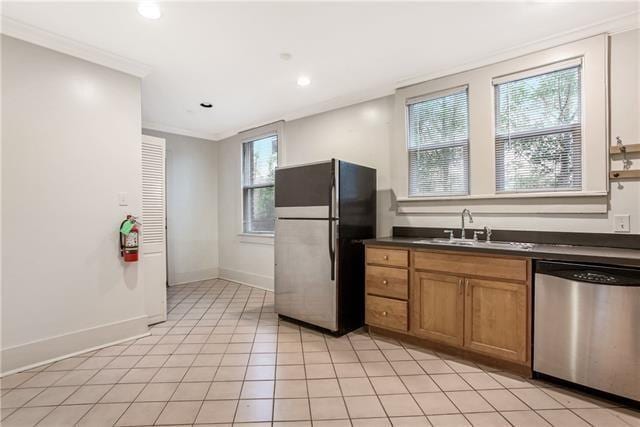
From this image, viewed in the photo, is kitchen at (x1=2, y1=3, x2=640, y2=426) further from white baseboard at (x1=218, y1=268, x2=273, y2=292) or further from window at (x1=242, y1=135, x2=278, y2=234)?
window at (x1=242, y1=135, x2=278, y2=234)

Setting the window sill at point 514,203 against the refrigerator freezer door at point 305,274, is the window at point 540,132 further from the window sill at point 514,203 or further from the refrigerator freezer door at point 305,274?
the refrigerator freezer door at point 305,274

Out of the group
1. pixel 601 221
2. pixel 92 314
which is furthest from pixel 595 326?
pixel 92 314

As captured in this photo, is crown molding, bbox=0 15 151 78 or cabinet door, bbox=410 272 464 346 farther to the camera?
cabinet door, bbox=410 272 464 346

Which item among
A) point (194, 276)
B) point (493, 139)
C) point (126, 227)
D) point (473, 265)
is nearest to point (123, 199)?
point (126, 227)

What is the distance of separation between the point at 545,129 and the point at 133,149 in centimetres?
365

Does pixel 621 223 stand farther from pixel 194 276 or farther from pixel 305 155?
pixel 194 276

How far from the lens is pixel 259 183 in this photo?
502cm

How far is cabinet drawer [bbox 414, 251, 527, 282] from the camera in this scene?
7.20 ft

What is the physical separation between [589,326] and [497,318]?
51cm

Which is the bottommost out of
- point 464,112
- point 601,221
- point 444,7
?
point 601,221

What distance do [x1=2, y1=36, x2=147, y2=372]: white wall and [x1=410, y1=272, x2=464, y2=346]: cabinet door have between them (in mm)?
2579

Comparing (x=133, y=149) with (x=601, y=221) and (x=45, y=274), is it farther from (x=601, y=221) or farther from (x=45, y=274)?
(x=601, y=221)

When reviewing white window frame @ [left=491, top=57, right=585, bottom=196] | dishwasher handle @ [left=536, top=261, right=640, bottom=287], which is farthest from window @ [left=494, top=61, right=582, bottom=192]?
dishwasher handle @ [left=536, top=261, right=640, bottom=287]

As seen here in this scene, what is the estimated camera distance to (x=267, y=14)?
7.26 ft
